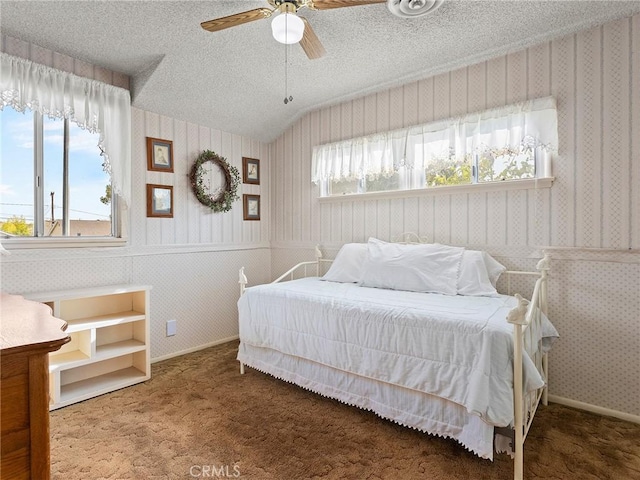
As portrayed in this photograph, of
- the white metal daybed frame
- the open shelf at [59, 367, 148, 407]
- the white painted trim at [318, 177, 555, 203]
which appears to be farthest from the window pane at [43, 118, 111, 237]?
the white metal daybed frame

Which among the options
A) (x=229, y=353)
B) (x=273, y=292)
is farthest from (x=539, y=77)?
(x=229, y=353)

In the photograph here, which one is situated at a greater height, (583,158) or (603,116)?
(603,116)

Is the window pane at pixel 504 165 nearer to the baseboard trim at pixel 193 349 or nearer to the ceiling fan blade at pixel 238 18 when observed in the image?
the ceiling fan blade at pixel 238 18

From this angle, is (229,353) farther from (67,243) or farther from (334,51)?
(334,51)

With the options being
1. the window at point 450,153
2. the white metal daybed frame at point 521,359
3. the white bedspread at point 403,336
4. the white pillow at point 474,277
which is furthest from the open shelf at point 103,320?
the white metal daybed frame at point 521,359

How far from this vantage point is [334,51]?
2.59 metres

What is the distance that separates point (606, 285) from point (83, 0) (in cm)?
361

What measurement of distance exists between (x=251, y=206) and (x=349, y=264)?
1475 millimetres

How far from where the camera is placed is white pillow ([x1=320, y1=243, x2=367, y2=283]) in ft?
10.0

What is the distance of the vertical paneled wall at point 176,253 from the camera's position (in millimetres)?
2500

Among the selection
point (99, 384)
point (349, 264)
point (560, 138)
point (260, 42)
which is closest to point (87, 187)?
point (99, 384)

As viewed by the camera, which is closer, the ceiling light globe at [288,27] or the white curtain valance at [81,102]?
the ceiling light globe at [288,27]

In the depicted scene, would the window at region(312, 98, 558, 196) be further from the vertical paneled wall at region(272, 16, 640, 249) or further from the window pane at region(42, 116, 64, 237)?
the window pane at region(42, 116, 64, 237)

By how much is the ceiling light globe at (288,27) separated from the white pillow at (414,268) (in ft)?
5.56
